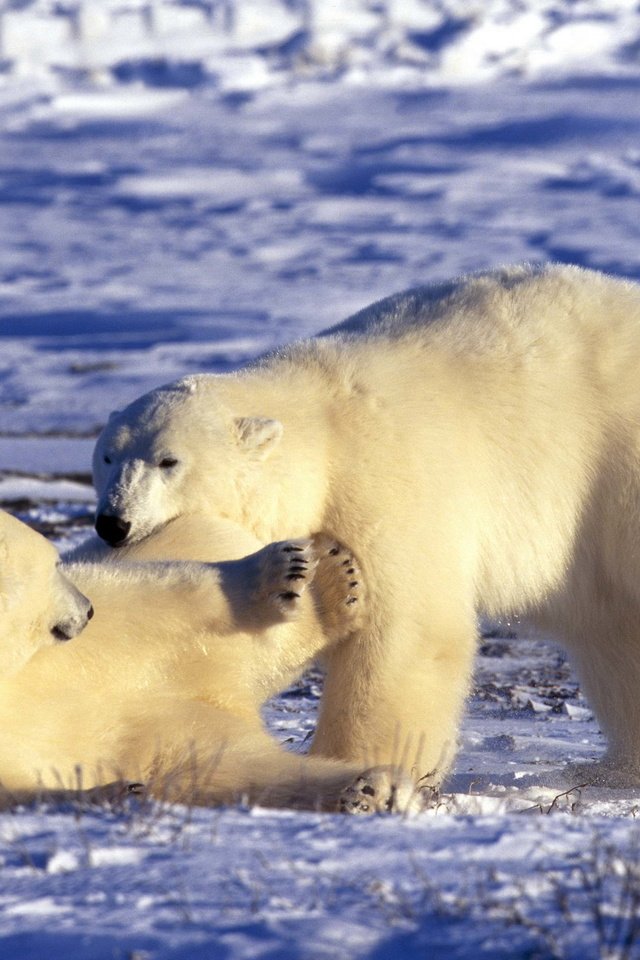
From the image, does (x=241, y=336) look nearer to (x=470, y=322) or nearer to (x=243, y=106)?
(x=470, y=322)

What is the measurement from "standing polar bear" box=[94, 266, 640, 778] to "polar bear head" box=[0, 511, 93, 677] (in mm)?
632

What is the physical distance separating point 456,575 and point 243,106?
2278cm

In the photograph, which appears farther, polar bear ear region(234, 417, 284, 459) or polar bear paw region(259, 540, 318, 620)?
polar bear ear region(234, 417, 284, 459)

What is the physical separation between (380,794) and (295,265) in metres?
14.1

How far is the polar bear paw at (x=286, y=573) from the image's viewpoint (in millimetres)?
3199

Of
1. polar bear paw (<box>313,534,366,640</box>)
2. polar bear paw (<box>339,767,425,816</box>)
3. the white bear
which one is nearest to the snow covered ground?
polar bear paw (<box>339,767,425,816</box>)

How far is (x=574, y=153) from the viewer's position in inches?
827

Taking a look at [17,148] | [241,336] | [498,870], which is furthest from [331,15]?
[498,870]

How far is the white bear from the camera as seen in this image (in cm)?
282

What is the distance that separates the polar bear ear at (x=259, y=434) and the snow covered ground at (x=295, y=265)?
0.91 m

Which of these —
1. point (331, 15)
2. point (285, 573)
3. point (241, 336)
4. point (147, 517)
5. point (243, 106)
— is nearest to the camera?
point (285, 573)

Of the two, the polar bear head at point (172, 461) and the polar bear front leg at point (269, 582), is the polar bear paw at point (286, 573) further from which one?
the polar bear head at point (172, 461)

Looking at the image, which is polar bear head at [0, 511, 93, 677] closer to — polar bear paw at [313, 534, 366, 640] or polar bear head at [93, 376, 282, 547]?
polar bear head at [93, 376, 282, 547]

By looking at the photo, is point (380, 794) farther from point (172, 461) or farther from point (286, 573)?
point (172, 461)
